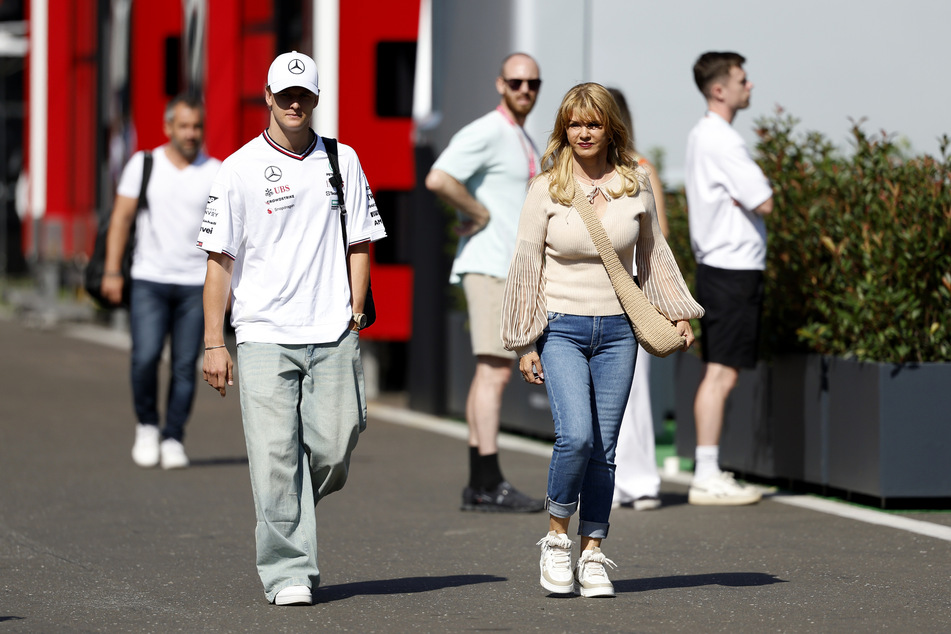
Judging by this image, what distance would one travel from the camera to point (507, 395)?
1100 centimetres

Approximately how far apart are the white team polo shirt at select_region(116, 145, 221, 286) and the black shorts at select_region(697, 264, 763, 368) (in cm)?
299

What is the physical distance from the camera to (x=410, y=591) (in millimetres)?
5754

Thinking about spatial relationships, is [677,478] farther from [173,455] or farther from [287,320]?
[287,320]

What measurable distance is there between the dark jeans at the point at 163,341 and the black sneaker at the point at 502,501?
227cm

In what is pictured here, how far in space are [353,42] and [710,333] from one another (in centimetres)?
636

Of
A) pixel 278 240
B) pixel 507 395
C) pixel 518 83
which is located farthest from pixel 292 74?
pixel 507 395

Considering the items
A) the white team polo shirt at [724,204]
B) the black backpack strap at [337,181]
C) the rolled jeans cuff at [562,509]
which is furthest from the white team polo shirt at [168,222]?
the rolled jeans cuff at [562,509]

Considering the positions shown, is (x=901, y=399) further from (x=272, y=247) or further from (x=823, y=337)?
(x=272, y=247)

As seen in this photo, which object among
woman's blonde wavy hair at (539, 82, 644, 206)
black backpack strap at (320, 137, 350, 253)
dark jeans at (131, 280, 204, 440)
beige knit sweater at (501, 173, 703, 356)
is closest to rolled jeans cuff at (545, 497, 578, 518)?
beige knit sweater at (501, 173, 703, 356)

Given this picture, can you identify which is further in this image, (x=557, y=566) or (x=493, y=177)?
(x=493, y=177)

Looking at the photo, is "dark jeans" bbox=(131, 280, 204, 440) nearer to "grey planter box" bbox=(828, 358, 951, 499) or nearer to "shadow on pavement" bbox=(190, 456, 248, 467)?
"shadow on pavement" bbox=(190, 456, 248, 467)

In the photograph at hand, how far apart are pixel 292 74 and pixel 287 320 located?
819 mm

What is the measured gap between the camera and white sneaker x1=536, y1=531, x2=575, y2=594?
218 inches

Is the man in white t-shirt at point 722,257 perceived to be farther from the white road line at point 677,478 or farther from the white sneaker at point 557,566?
the white sneaker at point 557,566
